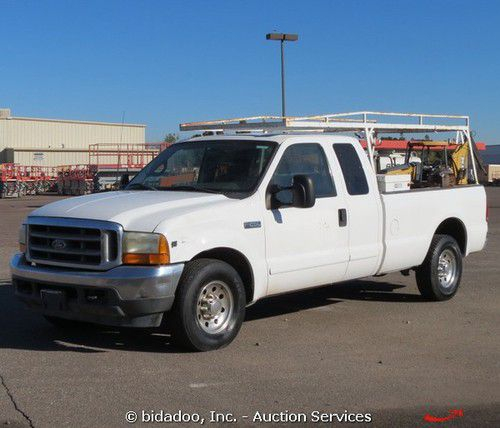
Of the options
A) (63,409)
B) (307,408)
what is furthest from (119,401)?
(307,408)

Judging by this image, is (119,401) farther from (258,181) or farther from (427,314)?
(427,314)

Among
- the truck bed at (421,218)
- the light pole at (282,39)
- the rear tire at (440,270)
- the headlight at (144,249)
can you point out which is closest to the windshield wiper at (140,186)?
the headlight at (144,249)

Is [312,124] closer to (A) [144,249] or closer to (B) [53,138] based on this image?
(A) [144,249]

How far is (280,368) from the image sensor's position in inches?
258

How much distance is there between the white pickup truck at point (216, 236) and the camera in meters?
6.60

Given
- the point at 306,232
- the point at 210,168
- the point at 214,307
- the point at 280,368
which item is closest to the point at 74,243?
the point at 214,307

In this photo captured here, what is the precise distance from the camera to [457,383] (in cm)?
617

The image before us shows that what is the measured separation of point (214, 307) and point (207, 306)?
0.24 feet

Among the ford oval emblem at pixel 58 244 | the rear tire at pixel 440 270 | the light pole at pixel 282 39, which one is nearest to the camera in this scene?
the ford oval emblem at pixel 58 244

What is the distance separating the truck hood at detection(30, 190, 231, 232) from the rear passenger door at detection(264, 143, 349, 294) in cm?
65

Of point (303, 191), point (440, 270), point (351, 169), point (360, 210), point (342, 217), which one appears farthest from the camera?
point (440, 270)

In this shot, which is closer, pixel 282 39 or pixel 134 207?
→ pixel 134 207

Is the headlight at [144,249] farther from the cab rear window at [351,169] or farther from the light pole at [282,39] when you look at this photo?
the light pole at [282,39]

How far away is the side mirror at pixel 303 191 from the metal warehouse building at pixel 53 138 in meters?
51.8
